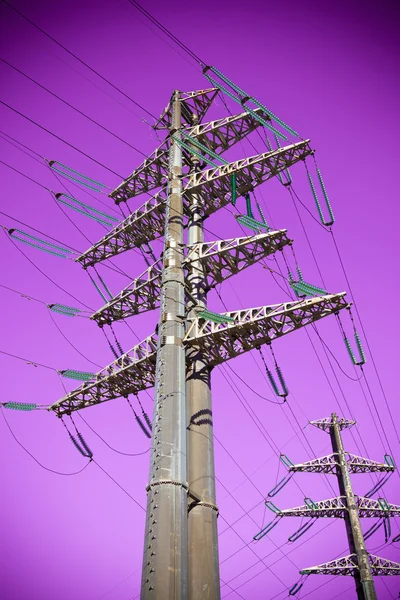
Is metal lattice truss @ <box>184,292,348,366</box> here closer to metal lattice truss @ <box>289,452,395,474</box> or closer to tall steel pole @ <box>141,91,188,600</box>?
tall steel pole @ <box>141,91,188,600</box>

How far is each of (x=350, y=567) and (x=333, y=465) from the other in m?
7.12

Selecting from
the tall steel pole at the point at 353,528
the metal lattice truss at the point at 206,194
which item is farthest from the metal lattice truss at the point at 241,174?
the tall steel pole at the point at 353,528

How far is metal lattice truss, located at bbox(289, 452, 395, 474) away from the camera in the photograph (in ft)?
111

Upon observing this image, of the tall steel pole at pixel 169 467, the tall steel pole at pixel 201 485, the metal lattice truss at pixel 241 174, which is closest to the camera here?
the tall steel pole at pixel 169 467

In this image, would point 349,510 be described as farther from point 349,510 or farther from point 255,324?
point 255,324

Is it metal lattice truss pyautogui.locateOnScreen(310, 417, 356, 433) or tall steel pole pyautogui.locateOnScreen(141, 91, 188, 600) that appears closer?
tall steel pole pyautogui.locateOnScreen(141, 91, 188, 600)

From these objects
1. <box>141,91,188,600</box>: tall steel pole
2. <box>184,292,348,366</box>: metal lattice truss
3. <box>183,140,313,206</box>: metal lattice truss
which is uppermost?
<box>183,140,313,206</box>: metal lattice truss

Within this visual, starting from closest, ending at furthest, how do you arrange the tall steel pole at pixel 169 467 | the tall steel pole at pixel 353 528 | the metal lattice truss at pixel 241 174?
1. the tall steel pole at pixel 169 467
2. the metal lattice truss at pixel 241 174
3. the tall steel pole at pixel 353 528

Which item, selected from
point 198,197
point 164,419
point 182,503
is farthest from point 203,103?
point 182,503

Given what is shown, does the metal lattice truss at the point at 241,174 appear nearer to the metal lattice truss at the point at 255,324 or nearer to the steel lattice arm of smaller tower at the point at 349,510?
the metal lattice truss at the point at 255,324

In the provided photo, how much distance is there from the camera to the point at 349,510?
29.9 meters

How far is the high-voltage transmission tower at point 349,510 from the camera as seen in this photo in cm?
2794

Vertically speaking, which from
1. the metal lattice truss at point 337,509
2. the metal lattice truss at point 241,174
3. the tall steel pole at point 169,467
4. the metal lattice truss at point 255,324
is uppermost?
the metal lattice truss at point 241,174

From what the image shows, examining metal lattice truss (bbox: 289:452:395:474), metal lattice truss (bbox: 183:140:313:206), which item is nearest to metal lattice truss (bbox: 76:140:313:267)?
metal lattice truss (bbox: 183:140:313:206)
